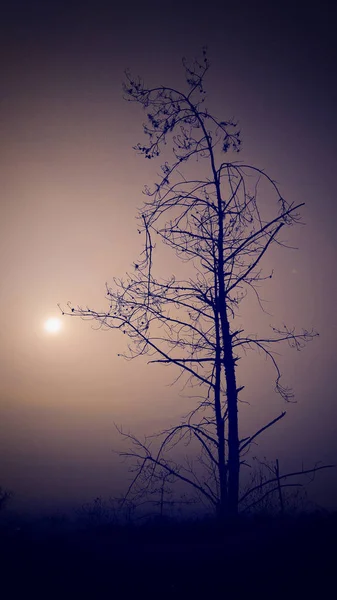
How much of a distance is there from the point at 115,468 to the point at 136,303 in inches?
1634

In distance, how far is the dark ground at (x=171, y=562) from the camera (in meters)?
3.02

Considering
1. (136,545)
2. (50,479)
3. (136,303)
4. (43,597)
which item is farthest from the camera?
(50,479)

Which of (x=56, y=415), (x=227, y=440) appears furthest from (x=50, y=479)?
(x=227, y=440)

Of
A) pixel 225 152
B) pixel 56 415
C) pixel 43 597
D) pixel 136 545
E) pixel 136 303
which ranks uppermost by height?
pixel 56 415

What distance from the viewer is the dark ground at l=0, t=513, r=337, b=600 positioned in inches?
119

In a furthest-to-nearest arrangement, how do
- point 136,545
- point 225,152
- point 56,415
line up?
point 56,415, point 225,152, point 136,545

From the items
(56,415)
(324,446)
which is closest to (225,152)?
(324,446)

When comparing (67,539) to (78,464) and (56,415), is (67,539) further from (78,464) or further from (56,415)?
(56,415)

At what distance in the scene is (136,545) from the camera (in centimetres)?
383

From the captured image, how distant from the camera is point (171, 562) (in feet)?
11.3

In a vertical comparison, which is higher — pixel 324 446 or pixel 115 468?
pixel 324 446

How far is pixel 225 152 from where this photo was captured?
226 inches

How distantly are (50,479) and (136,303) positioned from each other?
143 ft

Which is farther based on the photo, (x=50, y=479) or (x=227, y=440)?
(x=50, y=479)
